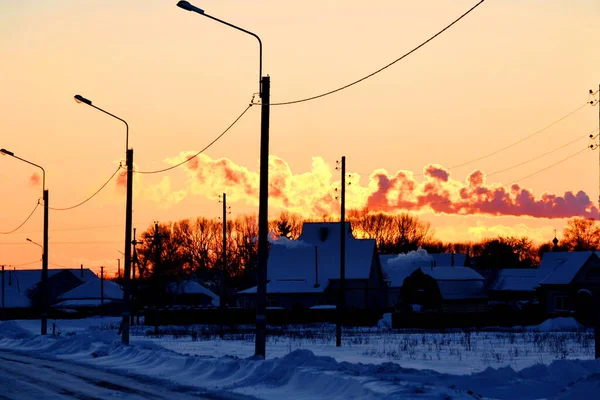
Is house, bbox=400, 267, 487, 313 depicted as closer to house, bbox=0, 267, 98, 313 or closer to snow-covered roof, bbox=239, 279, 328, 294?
snow-covered roof, bbox=239, 279, 328, 294

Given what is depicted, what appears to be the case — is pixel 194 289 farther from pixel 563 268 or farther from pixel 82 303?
pixel 563 268

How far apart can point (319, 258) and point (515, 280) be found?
45.7 meters

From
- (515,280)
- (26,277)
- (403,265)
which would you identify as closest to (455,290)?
(403,265)

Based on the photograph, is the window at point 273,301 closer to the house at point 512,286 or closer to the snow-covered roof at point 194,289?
the snow-covered roof at point 194,289

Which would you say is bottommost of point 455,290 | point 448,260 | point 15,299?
point 15,299

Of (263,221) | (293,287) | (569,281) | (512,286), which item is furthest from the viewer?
(512,286)

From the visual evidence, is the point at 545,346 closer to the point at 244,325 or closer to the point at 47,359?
the point at 47,359

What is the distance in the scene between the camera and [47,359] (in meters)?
33.5

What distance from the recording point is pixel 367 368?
22500mm

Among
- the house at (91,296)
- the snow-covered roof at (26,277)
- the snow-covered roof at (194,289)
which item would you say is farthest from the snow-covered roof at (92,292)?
the snow-covered roof at (194,289)

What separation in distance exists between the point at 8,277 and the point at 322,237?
63803 mm

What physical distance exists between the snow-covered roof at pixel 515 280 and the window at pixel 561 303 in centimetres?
4270

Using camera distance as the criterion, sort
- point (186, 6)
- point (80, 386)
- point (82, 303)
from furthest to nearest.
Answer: point (82, 303), point (186, 6), point (80, 386)

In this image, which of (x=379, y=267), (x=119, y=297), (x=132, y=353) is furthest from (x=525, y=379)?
(x=119, y=297)
